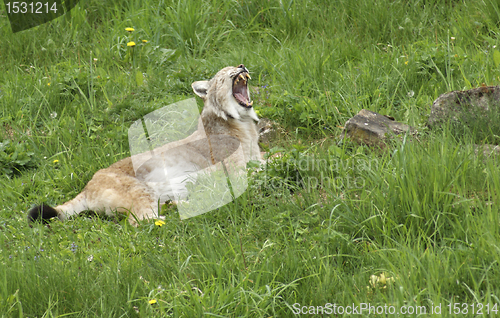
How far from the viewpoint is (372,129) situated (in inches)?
174

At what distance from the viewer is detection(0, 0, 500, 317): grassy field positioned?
2938mm

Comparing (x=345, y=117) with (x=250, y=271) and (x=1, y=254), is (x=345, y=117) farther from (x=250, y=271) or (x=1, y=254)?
(x=1, y=254)

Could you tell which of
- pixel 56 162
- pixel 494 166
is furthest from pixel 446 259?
pixel 56 162

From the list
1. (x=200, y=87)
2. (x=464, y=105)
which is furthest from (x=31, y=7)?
(x=464, y=105)

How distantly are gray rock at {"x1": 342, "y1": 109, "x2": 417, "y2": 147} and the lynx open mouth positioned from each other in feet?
3.90

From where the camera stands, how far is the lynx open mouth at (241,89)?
5164 millimetres
